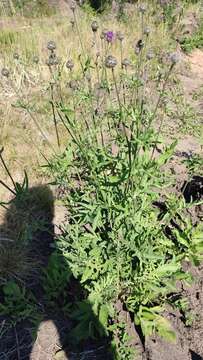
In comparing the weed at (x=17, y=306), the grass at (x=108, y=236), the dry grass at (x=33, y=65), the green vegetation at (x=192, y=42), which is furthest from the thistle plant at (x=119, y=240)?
the green vegetation at (x=192, y=42)

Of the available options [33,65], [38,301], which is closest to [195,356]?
[38,301]

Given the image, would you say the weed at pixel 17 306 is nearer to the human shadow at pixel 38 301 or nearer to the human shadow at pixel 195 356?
the human shadow at pixel 38 301

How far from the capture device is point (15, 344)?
2.56m

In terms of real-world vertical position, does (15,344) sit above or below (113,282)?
below

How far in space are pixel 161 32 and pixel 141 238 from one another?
17.0ft

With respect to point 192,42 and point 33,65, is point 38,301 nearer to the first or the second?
point 33,65

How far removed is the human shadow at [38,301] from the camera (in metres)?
2.52

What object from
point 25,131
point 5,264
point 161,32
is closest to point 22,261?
point 5,264

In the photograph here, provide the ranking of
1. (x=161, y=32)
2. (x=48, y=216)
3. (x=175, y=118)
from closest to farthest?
(x=48, y=216)
(x=175, y=118)
(x=161, y=32)

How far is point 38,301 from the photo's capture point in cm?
278

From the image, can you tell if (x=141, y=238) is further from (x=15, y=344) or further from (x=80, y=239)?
(x=15, y=344)

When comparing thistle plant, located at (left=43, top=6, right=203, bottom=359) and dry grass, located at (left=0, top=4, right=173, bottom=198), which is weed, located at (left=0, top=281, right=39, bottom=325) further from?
dry grass, located at (left=0, top=4, right=173, bottom=198)

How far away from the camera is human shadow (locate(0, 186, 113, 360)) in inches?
99.3

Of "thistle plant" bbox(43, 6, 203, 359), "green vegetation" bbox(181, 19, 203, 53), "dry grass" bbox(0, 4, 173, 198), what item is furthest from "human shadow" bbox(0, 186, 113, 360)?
"green vegetation" bbox(181, 19, 203, 53)
